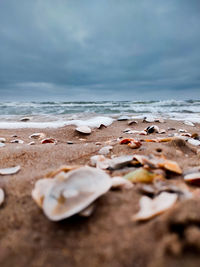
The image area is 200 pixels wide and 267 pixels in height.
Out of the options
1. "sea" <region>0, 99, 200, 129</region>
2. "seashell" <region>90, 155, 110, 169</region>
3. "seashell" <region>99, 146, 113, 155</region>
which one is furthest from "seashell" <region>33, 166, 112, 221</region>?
"sea" <region>0, 99, 200, 129</region>

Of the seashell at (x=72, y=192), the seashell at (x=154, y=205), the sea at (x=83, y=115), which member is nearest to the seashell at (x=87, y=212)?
the seashell at (x=72, y=192)

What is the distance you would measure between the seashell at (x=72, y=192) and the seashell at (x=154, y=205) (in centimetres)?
18

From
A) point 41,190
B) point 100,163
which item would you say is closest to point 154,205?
point 41,190

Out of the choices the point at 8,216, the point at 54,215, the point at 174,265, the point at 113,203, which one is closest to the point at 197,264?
the point at 174,265

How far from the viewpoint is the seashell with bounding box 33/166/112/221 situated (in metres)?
0.77

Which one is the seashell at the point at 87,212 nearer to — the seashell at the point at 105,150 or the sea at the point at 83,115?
the seashell at the point at 105,150

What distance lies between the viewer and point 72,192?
2.78 ft

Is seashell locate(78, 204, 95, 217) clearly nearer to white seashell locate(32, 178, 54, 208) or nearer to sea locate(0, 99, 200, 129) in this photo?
white seashell locate(32, 178, 54, 208)

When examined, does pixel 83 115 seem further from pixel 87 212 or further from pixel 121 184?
pixel 87 212

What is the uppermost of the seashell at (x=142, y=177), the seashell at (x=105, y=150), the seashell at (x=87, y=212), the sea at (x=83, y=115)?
Result: the seashell at (x=142, y=177)

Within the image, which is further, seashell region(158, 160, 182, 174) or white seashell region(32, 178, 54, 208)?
seashell region(158, 160, 182, 174)

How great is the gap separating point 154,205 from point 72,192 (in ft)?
1.20

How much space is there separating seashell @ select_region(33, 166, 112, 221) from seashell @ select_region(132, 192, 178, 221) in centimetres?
18

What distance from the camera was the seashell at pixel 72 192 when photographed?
0.77 m
